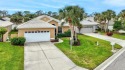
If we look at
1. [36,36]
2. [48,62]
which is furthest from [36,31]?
[48,62]

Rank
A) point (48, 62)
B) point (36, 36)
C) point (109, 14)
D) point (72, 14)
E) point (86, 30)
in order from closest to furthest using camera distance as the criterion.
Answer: point (48, 62), point (72, 14), point (36, 36), point (86, 30), point (109, 14)

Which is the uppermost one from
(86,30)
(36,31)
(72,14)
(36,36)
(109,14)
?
(109,14)

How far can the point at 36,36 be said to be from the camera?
30.0 metres

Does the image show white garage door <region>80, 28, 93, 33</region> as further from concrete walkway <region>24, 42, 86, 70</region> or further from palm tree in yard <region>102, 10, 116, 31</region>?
concrete walkway <region>24, 42, 86, 70</region>

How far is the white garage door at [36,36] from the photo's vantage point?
97.3 ft

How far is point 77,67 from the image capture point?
619 inches

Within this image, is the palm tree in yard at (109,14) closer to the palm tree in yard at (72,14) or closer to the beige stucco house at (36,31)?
the beige stucco house at (36,31)

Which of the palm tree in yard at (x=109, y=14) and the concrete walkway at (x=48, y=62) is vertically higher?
the palm tree in yard at (x=109, y=14)

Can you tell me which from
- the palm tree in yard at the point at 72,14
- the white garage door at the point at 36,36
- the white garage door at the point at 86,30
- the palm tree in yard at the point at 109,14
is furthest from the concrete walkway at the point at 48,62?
the palm tree in yard at the point at 109,14

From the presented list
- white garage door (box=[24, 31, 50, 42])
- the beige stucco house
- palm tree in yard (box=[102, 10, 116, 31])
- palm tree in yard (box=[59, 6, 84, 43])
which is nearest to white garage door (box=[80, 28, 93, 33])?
palm tree in yard (box=[102, 10, 116, 31])

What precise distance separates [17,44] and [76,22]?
29.8 ft

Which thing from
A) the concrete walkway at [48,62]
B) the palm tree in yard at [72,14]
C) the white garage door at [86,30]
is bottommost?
the concrete walkway at [48,62]

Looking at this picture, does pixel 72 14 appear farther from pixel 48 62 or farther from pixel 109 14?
pixel 109 14

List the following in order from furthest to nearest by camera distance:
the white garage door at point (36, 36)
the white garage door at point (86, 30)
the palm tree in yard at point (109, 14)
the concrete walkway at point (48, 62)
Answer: the palm tree in yard at point (109, 14)
the white garage door at point (86, 30)
the white garage door at point (36, 36)
the concrete walkway at point (48, 62)
